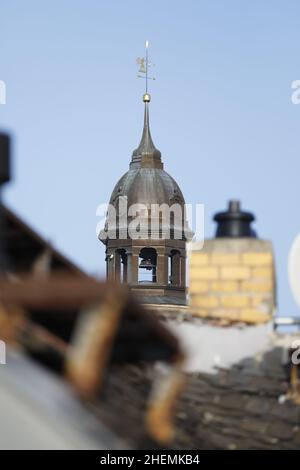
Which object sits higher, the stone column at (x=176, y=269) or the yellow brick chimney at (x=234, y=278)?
the stone column at (x=176, y=269)

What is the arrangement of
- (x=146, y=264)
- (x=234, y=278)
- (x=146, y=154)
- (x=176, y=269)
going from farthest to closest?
(x=146, y=154) → (x=146, y=264) → (x=176, y=269) → (x=234, y=278)

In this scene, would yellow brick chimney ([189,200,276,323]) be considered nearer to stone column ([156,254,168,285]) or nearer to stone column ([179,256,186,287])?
stone column ([156,254,168,285])

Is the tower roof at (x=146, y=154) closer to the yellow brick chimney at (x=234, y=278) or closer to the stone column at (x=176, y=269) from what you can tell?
the stone column at (x=176, y=269)

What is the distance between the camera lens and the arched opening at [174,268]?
67.1 m

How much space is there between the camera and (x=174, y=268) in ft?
222

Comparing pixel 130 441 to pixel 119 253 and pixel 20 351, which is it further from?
pixel 119 253

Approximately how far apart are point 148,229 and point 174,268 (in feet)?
7.47

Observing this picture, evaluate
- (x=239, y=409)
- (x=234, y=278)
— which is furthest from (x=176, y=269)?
(x=239, y=409)

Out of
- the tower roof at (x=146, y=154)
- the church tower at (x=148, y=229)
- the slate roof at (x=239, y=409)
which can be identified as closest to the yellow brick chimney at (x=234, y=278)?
the slate roof at (x=239, y=409)

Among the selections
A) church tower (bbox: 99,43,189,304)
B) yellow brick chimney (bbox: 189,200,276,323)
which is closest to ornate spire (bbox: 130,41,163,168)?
church tower (bbox: 99,43,189,304)

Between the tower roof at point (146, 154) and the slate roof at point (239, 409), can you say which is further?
the tower roof at point (146, 154)

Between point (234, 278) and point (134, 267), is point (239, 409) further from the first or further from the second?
point (134, 267)

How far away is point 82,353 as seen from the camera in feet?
19.0

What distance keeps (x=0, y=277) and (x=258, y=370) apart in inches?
242
